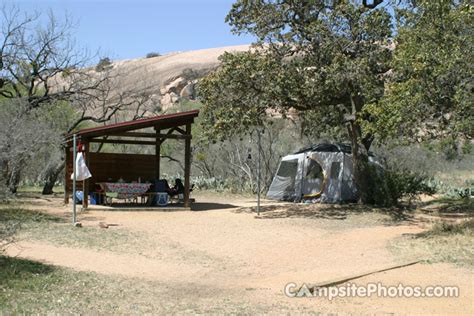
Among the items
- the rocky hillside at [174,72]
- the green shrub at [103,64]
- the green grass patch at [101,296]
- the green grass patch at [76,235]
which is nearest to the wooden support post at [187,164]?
the green grass patch at [76,235]

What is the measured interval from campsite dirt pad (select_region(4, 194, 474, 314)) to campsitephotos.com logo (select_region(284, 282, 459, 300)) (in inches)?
6.2

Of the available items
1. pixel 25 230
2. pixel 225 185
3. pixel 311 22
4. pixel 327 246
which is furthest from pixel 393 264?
pixel 225 185

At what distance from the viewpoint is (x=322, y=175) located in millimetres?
21953

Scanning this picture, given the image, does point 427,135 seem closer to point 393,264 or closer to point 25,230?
point 393,264

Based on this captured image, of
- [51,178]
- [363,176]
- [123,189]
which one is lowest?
[123,189]

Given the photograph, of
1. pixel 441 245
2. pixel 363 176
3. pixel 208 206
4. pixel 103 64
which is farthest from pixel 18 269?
pixel 103 64

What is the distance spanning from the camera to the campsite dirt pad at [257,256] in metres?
7.43

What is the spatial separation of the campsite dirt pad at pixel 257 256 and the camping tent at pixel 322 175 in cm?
386

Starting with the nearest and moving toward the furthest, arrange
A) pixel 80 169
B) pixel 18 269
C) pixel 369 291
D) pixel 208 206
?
pixel 369 291 → pixel 18 269 → pixel 80 169 → pixel 208 206

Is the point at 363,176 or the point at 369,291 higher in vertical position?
the point at 363,176

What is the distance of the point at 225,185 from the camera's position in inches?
1130

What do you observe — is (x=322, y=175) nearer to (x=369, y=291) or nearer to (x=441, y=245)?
(x=441, y=245)

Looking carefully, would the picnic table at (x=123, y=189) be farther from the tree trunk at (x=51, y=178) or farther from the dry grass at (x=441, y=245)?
the dry grass at (x=441, y=245)

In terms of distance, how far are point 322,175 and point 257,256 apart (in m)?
11.3
